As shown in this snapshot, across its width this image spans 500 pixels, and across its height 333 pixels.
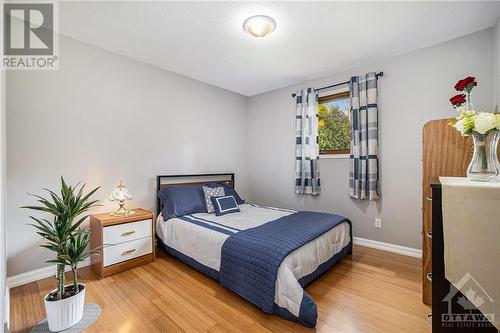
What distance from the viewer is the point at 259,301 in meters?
1.75

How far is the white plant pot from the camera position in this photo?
1.55 m

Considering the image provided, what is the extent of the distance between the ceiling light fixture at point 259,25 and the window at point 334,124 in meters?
1.65

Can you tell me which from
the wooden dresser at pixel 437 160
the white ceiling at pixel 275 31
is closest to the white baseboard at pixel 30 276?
the white ceiling at pixel 275 31

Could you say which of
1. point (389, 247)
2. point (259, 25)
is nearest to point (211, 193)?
point (259, 25)

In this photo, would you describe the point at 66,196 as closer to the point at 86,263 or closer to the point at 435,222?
the point at 86,263

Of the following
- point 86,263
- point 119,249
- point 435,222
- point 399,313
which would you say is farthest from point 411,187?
point 86,263

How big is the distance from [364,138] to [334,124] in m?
0.57

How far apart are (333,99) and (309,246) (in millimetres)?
2406

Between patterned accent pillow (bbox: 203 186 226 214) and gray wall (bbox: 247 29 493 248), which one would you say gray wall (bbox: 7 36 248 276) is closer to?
patterned accent pillow (bbox: 203 186 226 214)

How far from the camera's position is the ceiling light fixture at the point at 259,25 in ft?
6.98

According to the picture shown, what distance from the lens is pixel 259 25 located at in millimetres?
2182

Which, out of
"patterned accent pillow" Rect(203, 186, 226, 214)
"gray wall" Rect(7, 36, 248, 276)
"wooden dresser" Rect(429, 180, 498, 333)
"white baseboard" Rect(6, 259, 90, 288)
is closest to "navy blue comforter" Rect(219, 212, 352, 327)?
"wooden dresser" Rect(429, 180, 498, 333)

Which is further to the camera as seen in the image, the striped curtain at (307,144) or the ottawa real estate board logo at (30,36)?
the striped curtain at (307,144)

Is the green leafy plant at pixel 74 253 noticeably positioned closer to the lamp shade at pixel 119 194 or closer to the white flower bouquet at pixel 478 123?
the lamp shade at pixel 119 194
